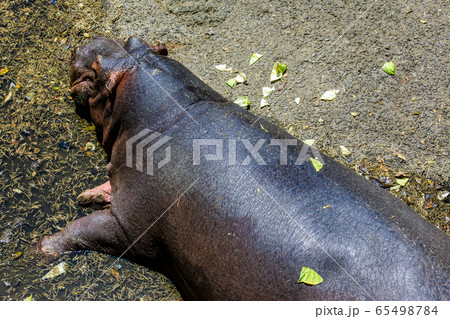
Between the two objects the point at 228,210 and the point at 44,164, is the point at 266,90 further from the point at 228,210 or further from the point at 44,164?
the point at 44,164

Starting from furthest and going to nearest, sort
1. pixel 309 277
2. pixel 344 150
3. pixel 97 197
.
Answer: pixel 344 150 → pixel 97 197 → pixel 309 277

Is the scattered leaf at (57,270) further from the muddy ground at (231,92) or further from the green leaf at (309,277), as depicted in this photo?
the green leaf at (309,277)

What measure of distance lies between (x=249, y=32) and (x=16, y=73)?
2830mm

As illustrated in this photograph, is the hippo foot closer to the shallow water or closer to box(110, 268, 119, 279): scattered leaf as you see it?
the shallow water

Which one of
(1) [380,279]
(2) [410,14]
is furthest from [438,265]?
(2) [410,14]

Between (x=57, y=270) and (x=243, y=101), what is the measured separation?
2596mm

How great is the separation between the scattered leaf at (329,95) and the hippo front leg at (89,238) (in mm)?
2625

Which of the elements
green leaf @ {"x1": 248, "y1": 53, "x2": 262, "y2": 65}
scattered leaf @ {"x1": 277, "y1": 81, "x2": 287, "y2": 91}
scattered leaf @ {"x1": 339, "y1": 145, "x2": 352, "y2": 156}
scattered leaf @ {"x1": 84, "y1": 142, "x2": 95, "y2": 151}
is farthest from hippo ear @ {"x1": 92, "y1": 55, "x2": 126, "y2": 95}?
scattered leaf @ {"x1": 339, "y1": 145, "x2": 352, "y2": 156}

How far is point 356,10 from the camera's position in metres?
4.97

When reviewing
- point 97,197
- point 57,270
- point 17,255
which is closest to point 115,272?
point 57,270

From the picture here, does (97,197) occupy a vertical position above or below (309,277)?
above

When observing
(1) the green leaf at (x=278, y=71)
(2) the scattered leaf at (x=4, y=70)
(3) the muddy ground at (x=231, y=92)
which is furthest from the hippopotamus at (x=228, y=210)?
(2) the scattered leaf at (x=4, y=70)

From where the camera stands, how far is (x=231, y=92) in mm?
4730

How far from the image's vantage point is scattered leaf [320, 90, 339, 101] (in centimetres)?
455
